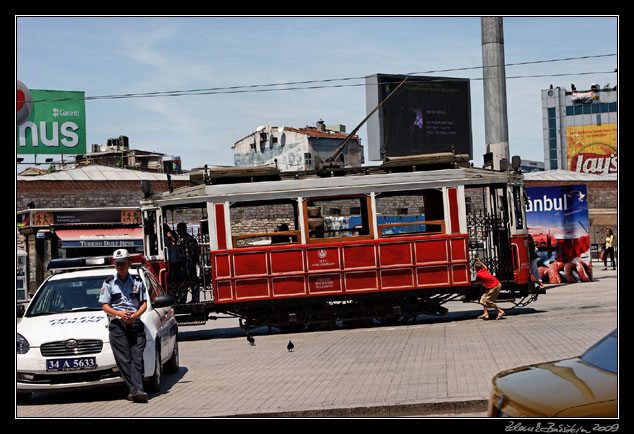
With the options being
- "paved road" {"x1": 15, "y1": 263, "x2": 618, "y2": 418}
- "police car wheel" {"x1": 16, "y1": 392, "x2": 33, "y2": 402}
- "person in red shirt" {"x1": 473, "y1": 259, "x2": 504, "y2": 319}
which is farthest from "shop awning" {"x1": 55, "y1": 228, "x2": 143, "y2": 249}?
"police car wheel" {"x1": 16, "y1": 392, "x2": 33, "y2": 402}

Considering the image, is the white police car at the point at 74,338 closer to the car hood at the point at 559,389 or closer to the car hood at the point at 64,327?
the car hood at the point at 64,327

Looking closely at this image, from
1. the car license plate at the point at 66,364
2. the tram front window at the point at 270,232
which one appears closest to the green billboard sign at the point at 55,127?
the tram front window at the point at 270,232

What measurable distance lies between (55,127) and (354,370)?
1442 inches

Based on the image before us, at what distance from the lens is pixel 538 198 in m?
30.5

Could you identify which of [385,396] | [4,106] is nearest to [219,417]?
[385,396]

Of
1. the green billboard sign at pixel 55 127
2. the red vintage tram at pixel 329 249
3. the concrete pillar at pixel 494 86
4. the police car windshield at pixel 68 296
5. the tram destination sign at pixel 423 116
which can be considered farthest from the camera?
the tram destination sign at pixel 423 116

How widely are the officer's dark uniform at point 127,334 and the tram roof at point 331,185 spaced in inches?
321

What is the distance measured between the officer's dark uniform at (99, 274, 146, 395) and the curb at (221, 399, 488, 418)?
7.06 feet

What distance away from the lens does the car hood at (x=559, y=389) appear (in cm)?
558

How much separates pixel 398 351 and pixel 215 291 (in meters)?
5.61

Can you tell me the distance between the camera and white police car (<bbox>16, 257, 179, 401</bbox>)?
10594 mm

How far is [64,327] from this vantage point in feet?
35.8

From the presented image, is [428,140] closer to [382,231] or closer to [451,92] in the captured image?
[451,92]

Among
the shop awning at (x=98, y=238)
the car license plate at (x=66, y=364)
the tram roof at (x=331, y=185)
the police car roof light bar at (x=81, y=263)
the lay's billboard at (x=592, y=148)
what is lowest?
the car license plate at (x=66, y=364)
